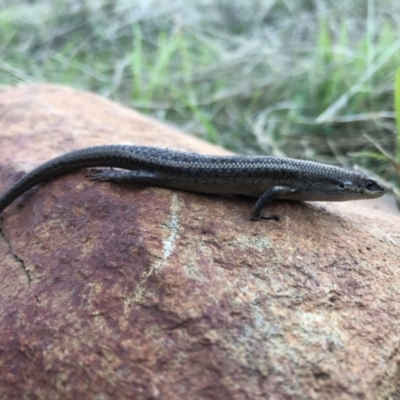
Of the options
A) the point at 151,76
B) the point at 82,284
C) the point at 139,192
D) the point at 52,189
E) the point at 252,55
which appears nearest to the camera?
the point at 82,284

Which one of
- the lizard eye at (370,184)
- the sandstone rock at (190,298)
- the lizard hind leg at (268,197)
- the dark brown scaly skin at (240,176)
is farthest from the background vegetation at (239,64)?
the sandstone rock at (190,298)

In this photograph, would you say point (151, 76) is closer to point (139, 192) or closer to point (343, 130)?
point (343, 130)

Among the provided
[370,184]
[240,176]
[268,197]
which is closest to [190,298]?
[268,197]

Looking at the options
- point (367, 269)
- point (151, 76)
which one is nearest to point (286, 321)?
point (367, 269)

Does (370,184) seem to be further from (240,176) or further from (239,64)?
(239,64)

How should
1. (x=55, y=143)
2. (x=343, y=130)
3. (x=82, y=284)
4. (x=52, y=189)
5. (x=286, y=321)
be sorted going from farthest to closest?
(x=343, y=130), (x=55, y=143), (x=52, y=189), (x=82, y=284), (x=286, y=321)

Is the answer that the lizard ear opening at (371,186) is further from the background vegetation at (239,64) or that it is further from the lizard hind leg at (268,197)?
the background vegetation at (239,64)
